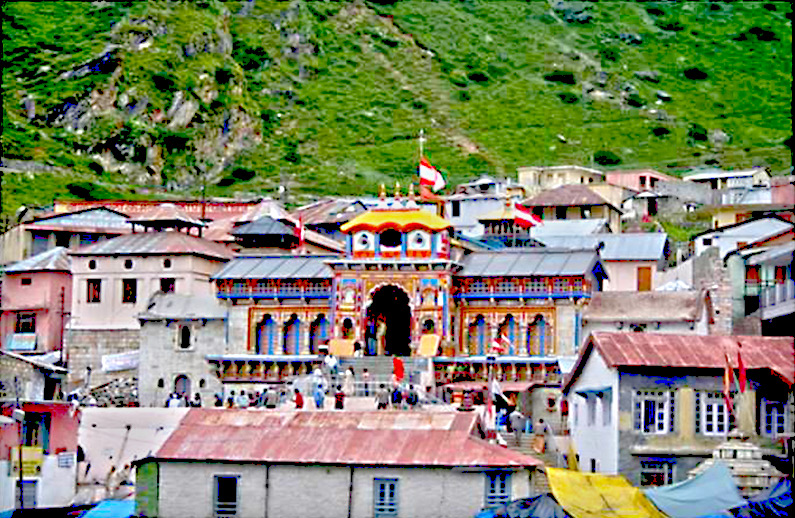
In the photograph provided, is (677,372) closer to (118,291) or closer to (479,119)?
(118,291)

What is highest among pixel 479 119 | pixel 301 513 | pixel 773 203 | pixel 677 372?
pixel 479 119

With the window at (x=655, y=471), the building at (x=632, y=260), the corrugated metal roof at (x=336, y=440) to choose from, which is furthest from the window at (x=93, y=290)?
the window at (x=655, y=471)

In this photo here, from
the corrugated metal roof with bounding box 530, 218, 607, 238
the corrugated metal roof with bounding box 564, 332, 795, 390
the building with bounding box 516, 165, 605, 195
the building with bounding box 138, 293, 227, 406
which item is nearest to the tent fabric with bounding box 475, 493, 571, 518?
the corrugated metal roof with bounding box 564, 332, 795, 390

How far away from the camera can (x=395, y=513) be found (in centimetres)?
4909

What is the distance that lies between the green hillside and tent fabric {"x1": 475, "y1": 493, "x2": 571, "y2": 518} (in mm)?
69724

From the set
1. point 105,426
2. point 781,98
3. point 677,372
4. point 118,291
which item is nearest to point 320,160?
point 781,98

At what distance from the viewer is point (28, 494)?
56.1 meters

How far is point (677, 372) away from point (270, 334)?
75.4 ft

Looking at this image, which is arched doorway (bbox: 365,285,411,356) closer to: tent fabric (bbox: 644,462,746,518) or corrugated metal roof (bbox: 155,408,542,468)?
corrugated metal roof (bbox: 155,408,542,468)

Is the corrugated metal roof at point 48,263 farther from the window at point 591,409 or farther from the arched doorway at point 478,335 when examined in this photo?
the window at point 591,409

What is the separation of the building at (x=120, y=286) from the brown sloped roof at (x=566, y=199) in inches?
1101

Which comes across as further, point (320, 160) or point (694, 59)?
point (694, 59)

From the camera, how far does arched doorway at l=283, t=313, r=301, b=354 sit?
69.9 m

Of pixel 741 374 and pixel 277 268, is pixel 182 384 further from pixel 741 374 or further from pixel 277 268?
pixel 741 374
